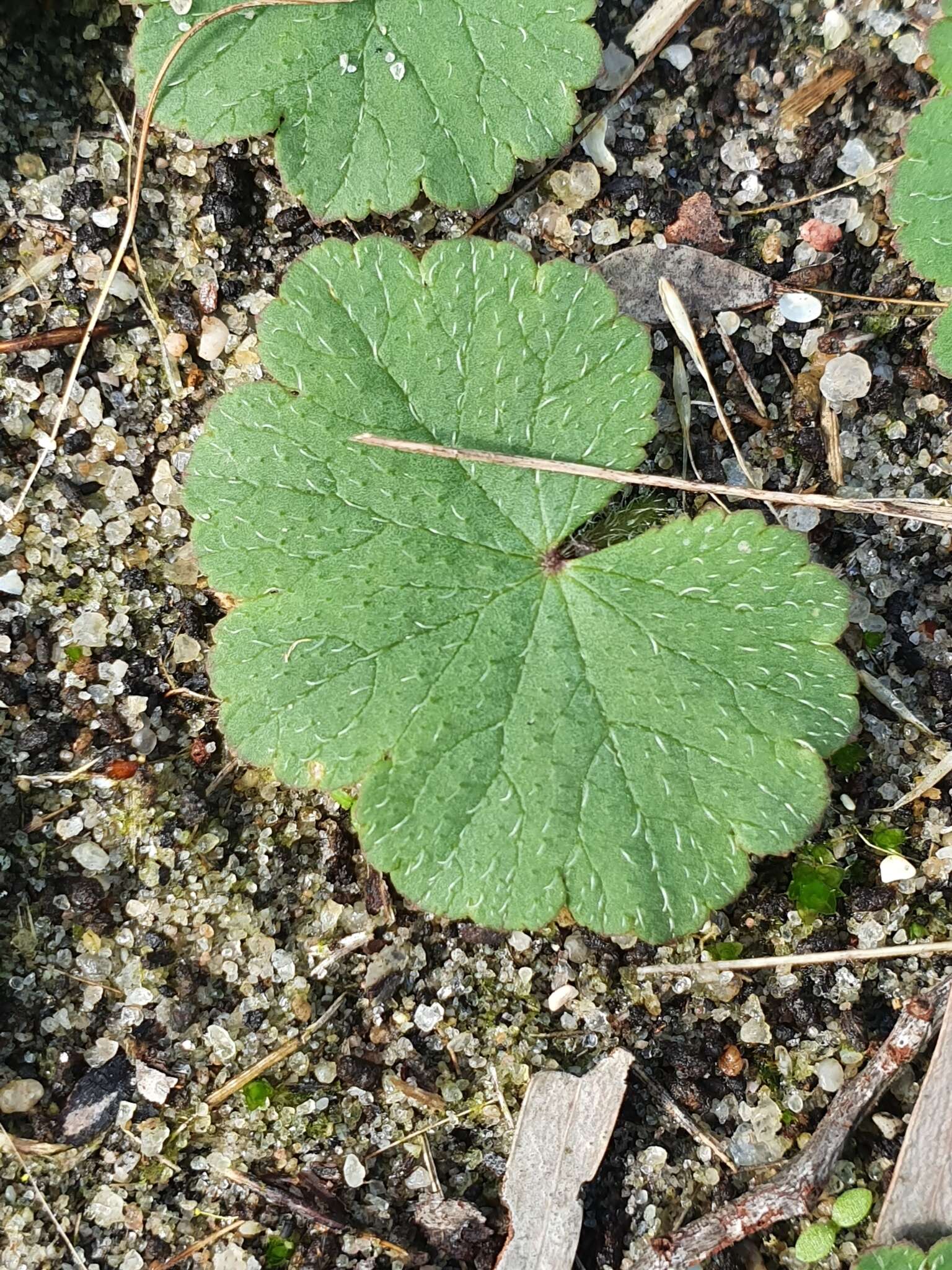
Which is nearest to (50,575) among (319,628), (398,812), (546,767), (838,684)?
(319,628)

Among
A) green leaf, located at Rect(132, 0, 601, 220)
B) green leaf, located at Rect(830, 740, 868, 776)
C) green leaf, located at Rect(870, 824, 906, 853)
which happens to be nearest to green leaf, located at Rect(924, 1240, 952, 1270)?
green leaf, located at Rect(870, 824, 906, 853)

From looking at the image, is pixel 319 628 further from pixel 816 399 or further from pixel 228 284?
pixel 816 399

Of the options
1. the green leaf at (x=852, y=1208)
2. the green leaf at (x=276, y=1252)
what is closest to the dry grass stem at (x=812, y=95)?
the green leaf at (x=852, y=1208)

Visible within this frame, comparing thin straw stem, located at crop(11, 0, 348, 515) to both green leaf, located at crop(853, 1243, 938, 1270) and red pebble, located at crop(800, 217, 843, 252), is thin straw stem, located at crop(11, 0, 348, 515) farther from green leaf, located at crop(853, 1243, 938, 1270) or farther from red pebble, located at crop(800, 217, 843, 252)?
green leaf, located at crop(853, 1243, 938, 1270)

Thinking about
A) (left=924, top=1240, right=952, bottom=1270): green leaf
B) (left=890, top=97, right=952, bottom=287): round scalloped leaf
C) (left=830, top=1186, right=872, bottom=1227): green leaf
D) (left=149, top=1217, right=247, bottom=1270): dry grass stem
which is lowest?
(left=924, top=1240, right=952, bottom=1270): green leaf

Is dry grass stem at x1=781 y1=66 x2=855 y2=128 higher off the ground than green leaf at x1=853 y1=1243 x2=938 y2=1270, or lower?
higher

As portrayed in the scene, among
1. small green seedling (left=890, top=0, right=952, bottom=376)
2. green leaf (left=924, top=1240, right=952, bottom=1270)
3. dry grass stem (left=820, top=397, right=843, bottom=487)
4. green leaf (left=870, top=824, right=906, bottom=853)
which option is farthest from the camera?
dry grass stem (left=820, top=397, right=843, bottom=487)
